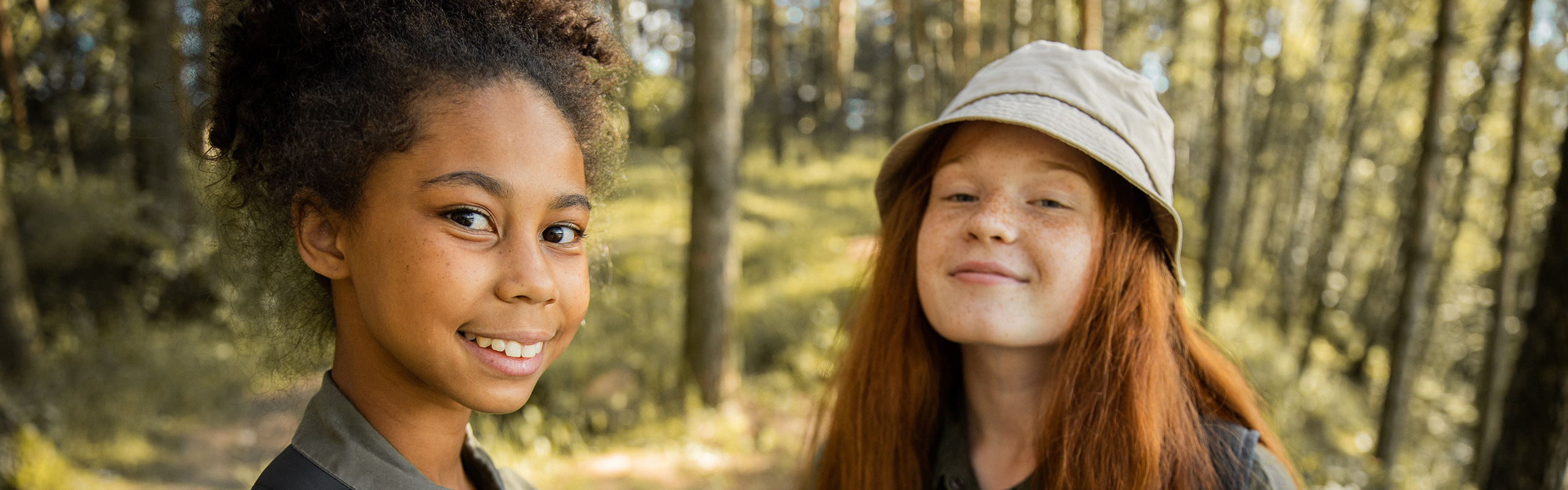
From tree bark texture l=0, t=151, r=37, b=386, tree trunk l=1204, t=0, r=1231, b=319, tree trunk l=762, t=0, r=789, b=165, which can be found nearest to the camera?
tree bark texture l=0, t=151, r=37, b=386

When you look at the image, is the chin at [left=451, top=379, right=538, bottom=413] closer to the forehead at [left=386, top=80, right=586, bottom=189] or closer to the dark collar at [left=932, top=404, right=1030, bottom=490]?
the forehead at [left=386, top=80, right=586, bottom=189]

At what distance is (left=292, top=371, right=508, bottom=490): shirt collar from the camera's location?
1.21 metres

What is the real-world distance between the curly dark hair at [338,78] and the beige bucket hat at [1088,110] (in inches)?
35.5

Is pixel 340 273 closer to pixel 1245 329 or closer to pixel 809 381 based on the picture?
pixel 809 381

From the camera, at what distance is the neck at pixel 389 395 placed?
1.29 m

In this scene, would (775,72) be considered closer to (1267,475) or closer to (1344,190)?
(1344,190)

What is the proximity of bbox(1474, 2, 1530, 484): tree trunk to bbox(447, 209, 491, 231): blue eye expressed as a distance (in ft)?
27.0

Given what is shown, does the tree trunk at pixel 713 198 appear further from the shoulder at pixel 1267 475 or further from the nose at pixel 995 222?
the shoulder at pixel 1267 475

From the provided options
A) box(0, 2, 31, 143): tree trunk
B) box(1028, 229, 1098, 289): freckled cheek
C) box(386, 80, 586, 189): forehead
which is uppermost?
box(0, 2, 31, 143): tree trunk

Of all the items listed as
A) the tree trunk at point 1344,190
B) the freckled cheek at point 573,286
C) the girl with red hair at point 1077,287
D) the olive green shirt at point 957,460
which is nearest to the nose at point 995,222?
the girl with red hair at point 1077,287

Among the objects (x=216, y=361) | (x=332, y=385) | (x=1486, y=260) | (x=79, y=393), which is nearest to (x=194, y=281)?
(x=216, y=361)

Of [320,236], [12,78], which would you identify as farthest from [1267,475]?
[12,78]

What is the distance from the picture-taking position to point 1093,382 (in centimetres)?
171

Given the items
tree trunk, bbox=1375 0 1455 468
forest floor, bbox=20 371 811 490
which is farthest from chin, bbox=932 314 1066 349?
tree trunk, bbox=1375 0 1455 468
